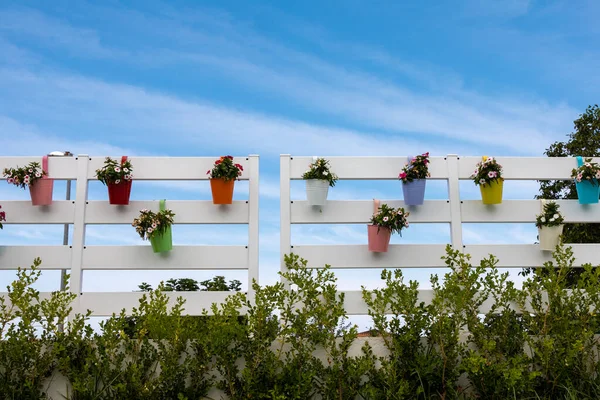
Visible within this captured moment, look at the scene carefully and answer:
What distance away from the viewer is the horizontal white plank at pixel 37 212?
5531 mm

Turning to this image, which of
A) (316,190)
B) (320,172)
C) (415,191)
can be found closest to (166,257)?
(316,190)

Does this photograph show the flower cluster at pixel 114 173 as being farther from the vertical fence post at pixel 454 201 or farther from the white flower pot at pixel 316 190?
the vertical fence post at pixel 454 201

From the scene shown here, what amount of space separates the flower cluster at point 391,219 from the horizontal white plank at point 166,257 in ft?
3.93

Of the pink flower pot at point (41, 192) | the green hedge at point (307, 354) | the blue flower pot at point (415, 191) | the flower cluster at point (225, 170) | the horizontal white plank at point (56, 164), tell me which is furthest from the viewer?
the horizontal white plank at point (56, 164)

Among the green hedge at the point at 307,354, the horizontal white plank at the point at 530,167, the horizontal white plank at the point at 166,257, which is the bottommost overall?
the green hedge at the point at 307,354

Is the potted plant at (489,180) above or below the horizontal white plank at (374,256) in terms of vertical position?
above

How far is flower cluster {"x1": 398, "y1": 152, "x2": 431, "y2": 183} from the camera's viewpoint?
5.36 metres

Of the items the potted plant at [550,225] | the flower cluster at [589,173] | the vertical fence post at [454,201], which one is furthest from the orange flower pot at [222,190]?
the flower cluster at [589,173]

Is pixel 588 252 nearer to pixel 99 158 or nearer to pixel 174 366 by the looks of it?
pixel 174 366

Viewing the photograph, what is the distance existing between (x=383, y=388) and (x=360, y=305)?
2208 millimetres

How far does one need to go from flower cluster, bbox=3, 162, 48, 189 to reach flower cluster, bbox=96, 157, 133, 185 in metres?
0.60

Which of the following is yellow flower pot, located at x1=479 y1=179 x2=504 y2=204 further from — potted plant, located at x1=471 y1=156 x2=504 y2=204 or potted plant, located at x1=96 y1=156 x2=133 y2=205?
potted plant, located at x1=96 y1=156 x2=133 y2=205

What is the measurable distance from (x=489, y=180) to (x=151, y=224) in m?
3.06

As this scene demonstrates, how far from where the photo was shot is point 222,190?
533 centimetres
